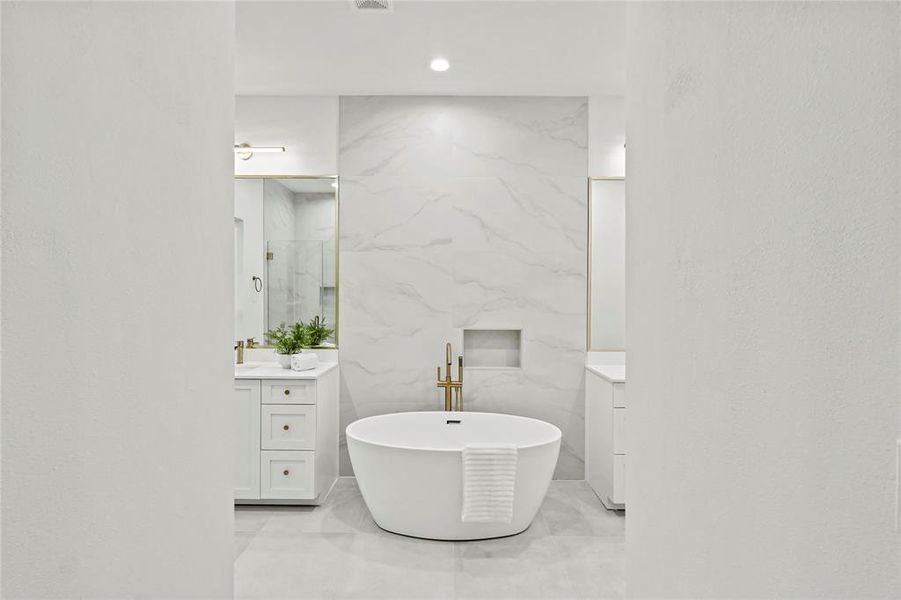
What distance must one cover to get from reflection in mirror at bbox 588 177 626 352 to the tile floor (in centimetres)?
114

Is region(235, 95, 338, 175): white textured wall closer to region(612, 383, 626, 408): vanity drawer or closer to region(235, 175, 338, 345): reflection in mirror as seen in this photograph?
region(235, 175, 338, 345): reflection in mirror

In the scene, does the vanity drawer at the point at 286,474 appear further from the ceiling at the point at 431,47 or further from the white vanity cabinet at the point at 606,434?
the ceiling at the point at 431,47

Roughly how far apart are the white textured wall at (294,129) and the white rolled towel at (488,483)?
216 cm

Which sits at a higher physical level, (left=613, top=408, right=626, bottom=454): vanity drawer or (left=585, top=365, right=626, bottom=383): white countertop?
(left=585, top=365, right=626, bottom=383): white countertop

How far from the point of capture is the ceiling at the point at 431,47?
2873mm

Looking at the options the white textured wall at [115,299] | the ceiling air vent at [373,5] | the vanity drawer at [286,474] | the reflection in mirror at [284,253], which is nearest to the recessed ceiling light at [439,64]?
the ceiling air vent at [373,5]

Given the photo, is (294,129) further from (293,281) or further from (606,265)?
(606,265)

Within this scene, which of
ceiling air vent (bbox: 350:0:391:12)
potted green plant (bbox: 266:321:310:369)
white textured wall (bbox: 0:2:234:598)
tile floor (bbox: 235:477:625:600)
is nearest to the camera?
white textured wall (bbox: 0:2:234:598)

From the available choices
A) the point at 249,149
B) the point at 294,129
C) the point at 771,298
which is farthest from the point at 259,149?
the point at 771,298

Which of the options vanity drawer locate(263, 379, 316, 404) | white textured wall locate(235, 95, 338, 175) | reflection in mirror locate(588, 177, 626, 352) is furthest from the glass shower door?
reflection in mirror locate(588, 177, 626, 352)

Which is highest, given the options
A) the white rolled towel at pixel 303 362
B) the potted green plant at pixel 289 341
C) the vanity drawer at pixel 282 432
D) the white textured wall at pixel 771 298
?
the white textured wall at pixel 771 298

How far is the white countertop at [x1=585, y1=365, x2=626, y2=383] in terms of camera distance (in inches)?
135

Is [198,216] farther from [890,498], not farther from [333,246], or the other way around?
[333,246]

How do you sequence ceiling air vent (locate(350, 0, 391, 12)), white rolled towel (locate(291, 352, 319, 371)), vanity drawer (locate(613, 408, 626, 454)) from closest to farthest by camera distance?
ceiling air vent (locate(350, 0, 391, 12)) → vanity drawer (locate(613, 408, 626, 454)) → white rolled towel (locate(291, 352, 319, 371))
